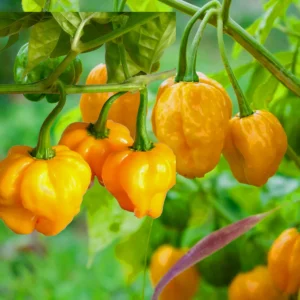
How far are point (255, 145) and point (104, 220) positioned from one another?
0.53 feet

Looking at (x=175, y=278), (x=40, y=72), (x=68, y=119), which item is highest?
(x=40, y=72)

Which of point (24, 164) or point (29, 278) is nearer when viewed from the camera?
point (24, 164)

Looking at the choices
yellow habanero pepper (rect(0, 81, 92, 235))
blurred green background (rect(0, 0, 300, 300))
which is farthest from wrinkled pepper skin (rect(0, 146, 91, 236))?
blurred green background (rect(0, 0, 300, 300))

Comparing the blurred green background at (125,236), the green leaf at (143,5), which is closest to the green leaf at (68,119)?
the blurred green background at (125,236)

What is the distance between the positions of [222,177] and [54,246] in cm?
20

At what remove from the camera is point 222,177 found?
27.7 inches

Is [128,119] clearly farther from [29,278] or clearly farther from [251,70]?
[29,278]

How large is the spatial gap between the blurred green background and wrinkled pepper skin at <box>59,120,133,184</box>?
0.07 meters

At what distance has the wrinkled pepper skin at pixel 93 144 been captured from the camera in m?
0.40

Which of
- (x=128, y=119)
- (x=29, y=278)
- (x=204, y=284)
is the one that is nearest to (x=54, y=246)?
(x=29, y=278)

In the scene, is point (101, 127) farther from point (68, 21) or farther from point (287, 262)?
point (287, 262)

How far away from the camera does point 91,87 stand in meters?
0.39

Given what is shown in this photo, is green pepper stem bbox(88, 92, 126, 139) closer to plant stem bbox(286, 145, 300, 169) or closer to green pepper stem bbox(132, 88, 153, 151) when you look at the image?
green pepper stem bbox(132, 88, 153, 151)

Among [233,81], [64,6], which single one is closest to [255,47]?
[233,81]
